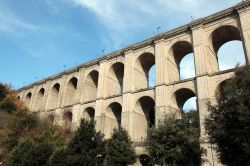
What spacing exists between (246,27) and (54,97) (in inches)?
1214

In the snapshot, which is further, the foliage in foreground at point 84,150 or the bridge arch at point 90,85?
the bridge arch at point 90,85

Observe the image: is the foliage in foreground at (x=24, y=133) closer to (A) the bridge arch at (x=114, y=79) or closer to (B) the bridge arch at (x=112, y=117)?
Answer: (B) the bridge arch at (x=112, y=117)

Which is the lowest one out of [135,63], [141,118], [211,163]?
[211,163]

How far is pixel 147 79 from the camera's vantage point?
33375 millimetres

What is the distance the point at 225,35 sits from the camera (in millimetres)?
27188

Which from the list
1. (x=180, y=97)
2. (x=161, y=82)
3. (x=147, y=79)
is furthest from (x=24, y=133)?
(x=180, y=97)

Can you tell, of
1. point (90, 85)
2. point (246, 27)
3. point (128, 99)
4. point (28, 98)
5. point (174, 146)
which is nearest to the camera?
point (174, 146)

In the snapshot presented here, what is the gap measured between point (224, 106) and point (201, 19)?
14990 mm

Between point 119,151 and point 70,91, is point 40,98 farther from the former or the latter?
point 119,151

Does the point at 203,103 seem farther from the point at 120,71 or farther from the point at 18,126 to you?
the point at 18,126

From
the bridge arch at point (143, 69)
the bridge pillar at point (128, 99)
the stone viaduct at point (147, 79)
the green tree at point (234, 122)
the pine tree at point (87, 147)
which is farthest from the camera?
the bridge arch at point (143, 69)

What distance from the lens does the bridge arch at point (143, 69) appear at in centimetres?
3139

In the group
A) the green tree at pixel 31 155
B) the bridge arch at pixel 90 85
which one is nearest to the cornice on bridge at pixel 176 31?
the bridge arch at pixel 90 85

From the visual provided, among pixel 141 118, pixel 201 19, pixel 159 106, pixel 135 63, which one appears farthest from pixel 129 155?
pixel 201 19
